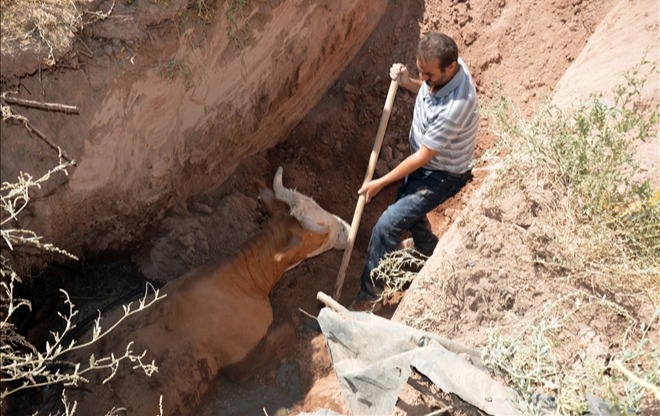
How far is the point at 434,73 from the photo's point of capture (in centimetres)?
541

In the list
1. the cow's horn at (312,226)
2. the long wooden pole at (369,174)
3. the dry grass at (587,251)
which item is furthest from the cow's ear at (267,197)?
the dry grass at (587,251)

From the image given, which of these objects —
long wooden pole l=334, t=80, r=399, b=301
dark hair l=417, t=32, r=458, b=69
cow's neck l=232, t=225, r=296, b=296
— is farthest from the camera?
cow's neck l=232, t=225, r=296, b=296

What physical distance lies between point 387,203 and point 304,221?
4.65 feet

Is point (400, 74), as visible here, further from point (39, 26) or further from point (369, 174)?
point (39, 26)

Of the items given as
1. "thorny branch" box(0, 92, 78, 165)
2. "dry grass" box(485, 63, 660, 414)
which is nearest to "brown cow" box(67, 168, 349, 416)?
"thorny branch" box(0, 92, 78, 165)

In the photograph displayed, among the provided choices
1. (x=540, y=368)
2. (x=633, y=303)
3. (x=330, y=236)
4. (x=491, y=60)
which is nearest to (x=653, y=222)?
(x=633, y=303)

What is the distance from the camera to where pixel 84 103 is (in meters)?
5.26

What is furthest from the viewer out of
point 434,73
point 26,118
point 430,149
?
point 430,149

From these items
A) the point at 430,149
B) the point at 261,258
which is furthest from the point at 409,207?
the point at 261,258

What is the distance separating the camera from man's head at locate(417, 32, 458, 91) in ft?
17.4

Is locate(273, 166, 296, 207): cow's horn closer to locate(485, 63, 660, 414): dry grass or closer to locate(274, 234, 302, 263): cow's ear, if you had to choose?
locate(274, 234, 302, 263): cow's ear

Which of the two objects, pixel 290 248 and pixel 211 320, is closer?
pixel 211 320

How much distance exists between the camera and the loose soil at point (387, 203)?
4.87m

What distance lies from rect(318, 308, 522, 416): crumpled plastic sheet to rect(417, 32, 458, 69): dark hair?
2024 millimetres
